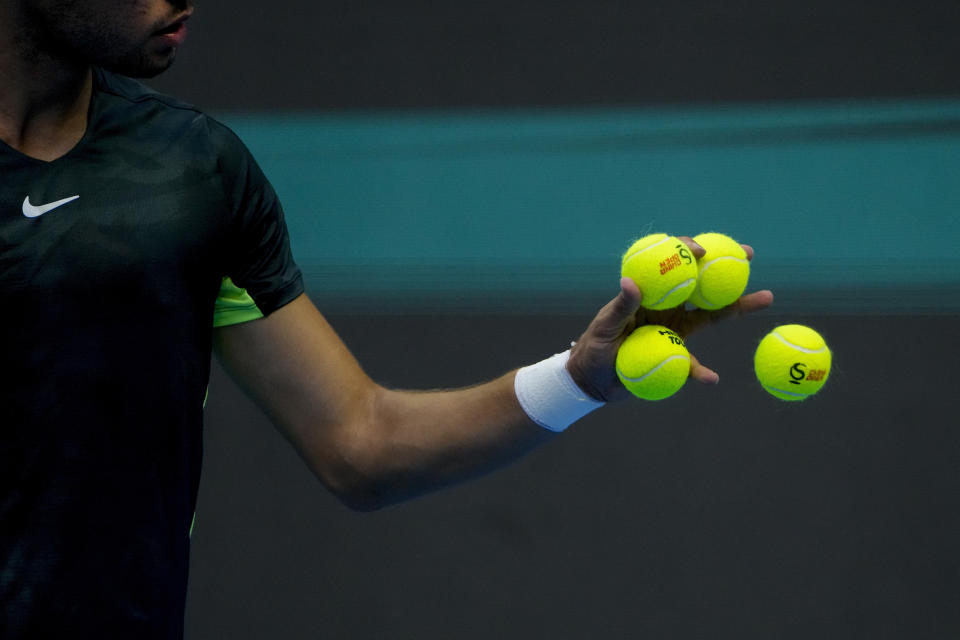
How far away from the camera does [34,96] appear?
123cm

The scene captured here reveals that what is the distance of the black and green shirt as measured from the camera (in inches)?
46.6

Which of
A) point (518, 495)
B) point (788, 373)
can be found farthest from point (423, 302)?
point (788, 373)

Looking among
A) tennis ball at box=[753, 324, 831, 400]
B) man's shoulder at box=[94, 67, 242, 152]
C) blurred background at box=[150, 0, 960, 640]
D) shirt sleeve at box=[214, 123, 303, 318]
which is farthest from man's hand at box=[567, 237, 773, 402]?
blurred background at box=[150, 0, 960, 640]

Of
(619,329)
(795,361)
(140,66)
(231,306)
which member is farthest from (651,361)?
(140,66)

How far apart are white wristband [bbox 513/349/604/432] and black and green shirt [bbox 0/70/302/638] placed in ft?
1.29

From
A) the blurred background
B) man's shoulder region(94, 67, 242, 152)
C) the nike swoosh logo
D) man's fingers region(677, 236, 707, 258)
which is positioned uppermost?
man's fingers region(677, 236, 707, 258)

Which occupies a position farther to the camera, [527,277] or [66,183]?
[527,277]

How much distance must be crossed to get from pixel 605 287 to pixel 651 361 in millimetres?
1600

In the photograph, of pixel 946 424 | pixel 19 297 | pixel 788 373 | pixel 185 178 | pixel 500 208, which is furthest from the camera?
pixel 500 208

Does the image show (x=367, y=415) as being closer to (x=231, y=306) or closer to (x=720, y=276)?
(x=231, y=306)

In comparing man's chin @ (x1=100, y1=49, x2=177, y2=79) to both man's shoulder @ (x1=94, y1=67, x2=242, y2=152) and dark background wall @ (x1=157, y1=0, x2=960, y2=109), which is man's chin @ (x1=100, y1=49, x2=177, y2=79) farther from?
dark background wall @ (x1=157, y1=0, x2=960, y2=109)

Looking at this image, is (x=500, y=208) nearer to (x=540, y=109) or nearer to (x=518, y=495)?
(x=540, y=109)

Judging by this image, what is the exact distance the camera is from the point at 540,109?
290 centimetres

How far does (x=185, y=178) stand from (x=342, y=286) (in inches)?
65.6
